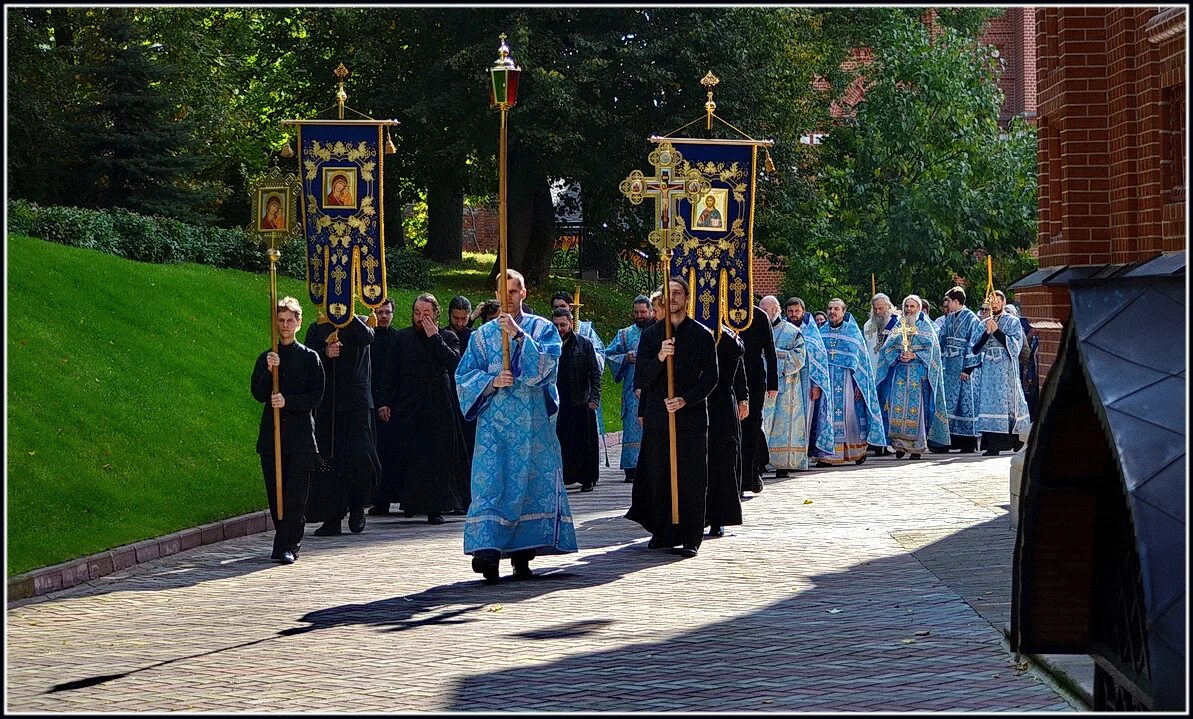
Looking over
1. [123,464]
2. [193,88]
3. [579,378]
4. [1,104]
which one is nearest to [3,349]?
[1,104]

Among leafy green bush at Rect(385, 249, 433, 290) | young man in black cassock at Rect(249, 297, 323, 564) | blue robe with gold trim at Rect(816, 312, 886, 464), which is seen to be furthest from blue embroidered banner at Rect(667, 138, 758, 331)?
leafy green bush at Rect(385, 249, 433, 290)

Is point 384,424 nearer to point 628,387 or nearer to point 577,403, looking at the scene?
point 577,403

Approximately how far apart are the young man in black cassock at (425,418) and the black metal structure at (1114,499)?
9672mm

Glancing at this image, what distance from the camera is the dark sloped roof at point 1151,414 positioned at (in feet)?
16.6

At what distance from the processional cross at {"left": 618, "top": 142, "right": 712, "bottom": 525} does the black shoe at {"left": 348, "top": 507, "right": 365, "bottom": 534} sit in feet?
10.0

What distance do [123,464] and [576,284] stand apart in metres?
25.9

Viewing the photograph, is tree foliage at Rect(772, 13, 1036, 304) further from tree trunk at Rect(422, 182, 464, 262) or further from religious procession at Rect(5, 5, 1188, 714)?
tree trunk at Rect(422, 182, 464, 262)

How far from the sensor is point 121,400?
1900cm

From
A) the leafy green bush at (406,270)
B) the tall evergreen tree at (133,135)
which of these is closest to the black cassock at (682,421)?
the tall evergreen tree at (133,135)

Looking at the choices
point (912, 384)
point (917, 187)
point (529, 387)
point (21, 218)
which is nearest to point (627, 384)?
point (912, 384)

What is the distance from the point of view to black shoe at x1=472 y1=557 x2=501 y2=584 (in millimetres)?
11641

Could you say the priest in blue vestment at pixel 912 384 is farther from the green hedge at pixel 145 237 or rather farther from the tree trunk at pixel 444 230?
the tree trunk at pixel 444 230

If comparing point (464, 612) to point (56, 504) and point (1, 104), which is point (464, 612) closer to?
point (1, 104)

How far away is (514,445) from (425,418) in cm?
437
